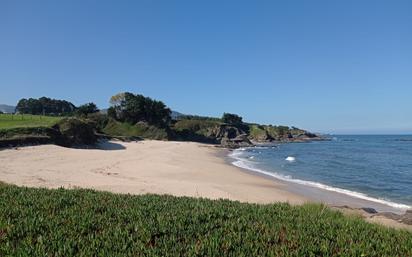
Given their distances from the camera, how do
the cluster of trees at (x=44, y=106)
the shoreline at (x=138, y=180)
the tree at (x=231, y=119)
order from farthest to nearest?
the tree at (x=231, y=119), the cluster of trees at (x=44, y=106), the shoreline at (x=138, y=180)

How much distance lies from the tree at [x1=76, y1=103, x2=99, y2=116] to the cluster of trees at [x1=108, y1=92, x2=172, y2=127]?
407 cm

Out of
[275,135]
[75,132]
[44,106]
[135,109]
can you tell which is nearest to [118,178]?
[75,132]

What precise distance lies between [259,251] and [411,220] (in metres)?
9.68

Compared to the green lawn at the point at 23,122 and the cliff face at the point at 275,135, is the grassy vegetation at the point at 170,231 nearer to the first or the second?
the green lawn at the point at 23,122

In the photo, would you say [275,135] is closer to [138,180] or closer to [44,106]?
[44,106]

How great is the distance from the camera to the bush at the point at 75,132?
4351 cm

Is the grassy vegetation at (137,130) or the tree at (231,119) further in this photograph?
the tree at (231,119)

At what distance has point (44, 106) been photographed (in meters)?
122

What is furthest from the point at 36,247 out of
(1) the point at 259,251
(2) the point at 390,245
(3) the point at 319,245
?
(2) the point at 390,245

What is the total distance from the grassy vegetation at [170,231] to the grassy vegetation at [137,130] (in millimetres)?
76894

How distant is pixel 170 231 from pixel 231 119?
466 ft

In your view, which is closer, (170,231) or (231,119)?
(170,231)

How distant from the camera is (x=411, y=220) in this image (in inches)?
499

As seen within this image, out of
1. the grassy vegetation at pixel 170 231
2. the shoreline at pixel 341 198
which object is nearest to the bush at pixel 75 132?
the shoreline at pixel 341 198
